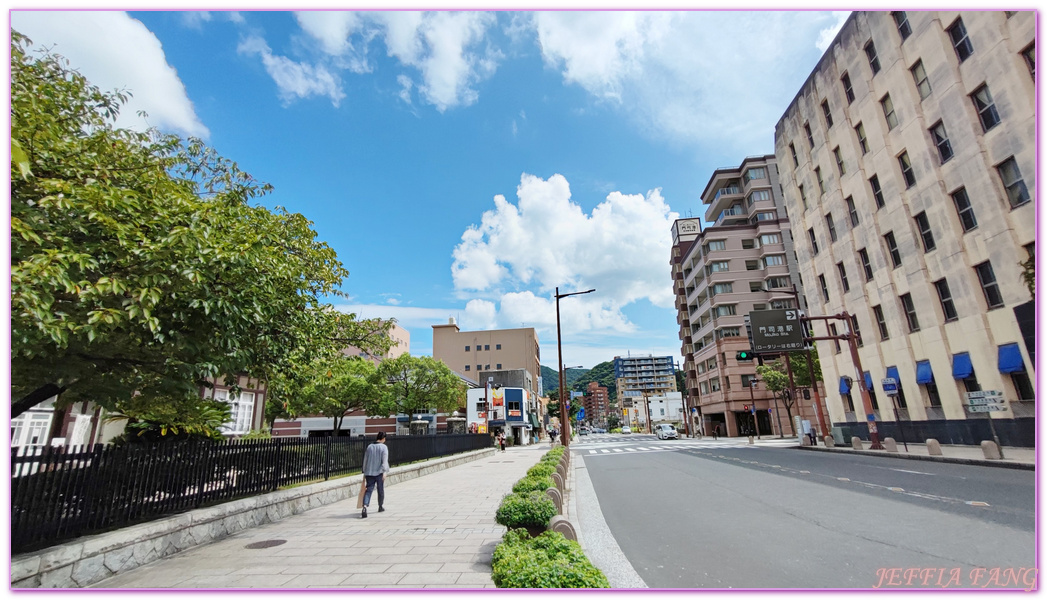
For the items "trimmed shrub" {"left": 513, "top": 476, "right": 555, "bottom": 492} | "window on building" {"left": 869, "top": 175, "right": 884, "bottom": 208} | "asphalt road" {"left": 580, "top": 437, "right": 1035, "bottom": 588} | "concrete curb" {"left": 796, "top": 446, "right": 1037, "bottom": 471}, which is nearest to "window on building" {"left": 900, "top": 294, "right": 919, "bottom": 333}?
"window on building" {"left": 869, "top": 175, "right": 884, "bottom": 208}

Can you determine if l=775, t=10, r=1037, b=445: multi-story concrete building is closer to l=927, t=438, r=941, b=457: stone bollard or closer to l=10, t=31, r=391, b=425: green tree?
l=927, t=438, r=941, b=457: stone bollard

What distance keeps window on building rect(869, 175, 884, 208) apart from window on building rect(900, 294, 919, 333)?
5277mm

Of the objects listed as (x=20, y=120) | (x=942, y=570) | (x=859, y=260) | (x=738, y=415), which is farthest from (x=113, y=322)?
(x=738, y=415)

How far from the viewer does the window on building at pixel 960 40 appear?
20.4 metres

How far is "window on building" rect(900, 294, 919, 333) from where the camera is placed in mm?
24797

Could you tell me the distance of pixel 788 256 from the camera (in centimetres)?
5550

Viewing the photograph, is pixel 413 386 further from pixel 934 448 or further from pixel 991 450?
pixel 991 450

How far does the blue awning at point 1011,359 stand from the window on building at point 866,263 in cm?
913

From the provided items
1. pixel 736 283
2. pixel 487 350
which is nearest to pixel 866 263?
pixel 736 283

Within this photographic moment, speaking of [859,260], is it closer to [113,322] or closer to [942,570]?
[942,570]

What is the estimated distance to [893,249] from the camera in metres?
25.9

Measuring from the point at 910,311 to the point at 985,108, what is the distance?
10.2 m

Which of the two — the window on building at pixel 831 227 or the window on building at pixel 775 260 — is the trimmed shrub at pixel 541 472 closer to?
the window on building at pixel 831 227

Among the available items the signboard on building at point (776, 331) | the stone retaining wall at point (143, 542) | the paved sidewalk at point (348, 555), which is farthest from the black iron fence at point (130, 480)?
the signboard on building at point (776, 331)
